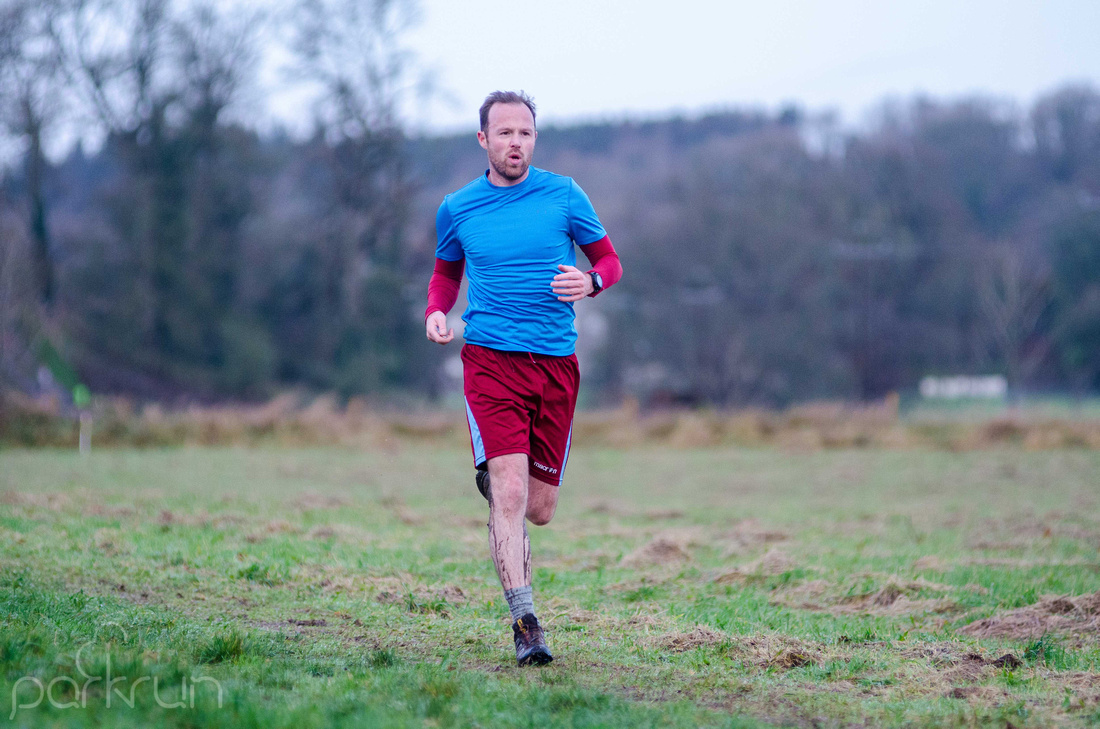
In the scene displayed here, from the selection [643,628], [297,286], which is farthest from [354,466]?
[297,286]

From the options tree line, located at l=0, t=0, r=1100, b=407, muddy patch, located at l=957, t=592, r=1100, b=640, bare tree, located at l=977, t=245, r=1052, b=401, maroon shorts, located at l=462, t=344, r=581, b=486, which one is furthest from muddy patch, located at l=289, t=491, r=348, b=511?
bare tree, located at l=977, t=245, r=1052, b=401

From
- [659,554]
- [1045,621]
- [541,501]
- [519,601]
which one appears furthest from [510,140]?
[659,554]

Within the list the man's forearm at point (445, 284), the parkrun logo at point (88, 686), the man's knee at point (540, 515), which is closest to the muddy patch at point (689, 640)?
the man's knee at point (540, 515)

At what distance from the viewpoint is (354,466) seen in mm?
18312

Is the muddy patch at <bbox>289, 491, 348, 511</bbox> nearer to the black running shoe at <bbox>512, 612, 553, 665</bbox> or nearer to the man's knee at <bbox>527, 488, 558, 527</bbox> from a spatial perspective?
the man's knee at <bbox>527, 488, 558, 527</bbox>

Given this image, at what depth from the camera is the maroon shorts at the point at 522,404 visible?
174 inches

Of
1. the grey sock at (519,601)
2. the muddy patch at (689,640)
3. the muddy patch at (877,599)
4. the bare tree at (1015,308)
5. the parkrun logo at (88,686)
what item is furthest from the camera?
the bare tree at (1015,308)

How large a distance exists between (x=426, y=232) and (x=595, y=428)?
21.6m

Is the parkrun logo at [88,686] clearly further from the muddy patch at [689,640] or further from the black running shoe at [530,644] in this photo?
the muddy patch at [689,640]

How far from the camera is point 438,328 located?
4574 millimetres

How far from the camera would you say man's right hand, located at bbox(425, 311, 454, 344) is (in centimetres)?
453

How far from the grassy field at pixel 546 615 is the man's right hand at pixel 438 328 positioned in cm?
134

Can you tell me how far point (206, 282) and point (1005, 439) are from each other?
30.5 m

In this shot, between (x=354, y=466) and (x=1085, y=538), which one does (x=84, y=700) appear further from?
(x=354, y=466)
